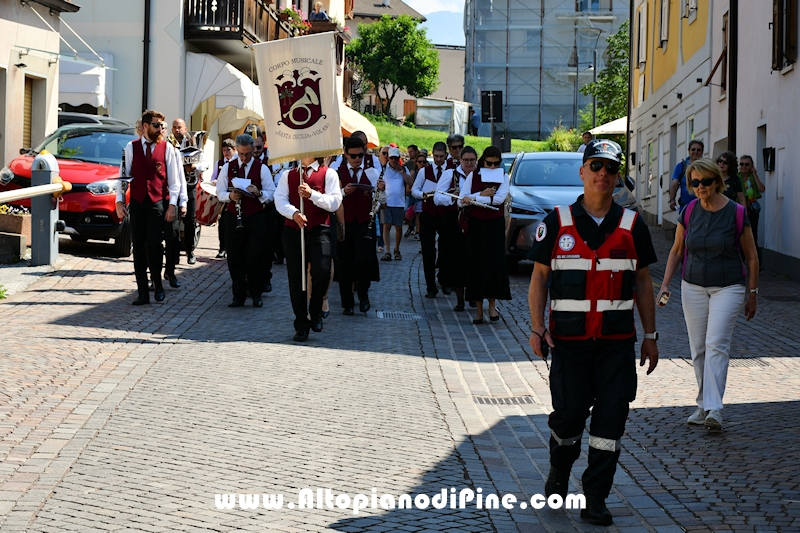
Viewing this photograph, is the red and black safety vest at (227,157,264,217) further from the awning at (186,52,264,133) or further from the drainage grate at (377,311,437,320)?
the awning at (186,52,264,133)

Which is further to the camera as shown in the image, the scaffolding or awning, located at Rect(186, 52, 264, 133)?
the scaffolding

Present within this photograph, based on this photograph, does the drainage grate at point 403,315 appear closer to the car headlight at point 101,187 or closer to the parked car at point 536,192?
the parked car at point 536,192

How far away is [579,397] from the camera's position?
577 centimetres

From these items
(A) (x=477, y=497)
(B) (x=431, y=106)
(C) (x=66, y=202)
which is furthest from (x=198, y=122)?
(B) (x=431, y=106)

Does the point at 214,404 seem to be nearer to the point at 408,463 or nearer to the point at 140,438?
the point at 140,438

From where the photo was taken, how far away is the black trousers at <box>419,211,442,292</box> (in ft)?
49.8

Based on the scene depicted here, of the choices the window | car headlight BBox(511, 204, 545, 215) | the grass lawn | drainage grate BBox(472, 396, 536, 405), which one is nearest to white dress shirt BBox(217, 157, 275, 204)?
drainage grate BBox(472, 396, 536, 405)

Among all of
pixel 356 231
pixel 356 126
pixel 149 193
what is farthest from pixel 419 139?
pixel 149 193

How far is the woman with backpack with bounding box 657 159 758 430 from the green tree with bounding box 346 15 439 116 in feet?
247

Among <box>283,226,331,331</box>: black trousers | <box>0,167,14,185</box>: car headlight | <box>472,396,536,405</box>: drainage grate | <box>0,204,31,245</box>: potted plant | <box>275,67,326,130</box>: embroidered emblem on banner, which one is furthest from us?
<box>0,167,14,185</box>: car headlight

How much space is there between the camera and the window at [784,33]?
18516mm

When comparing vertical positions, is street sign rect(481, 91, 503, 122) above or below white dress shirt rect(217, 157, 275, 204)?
above

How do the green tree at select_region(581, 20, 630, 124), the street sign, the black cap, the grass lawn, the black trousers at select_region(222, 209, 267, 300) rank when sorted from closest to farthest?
the black cap → the black trousers at select_region(222, 209, 267, 300) → the street sign → the green tree at select_region(581, 20, 630, 124) → the grass lawn

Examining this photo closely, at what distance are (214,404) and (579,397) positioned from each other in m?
3.12
